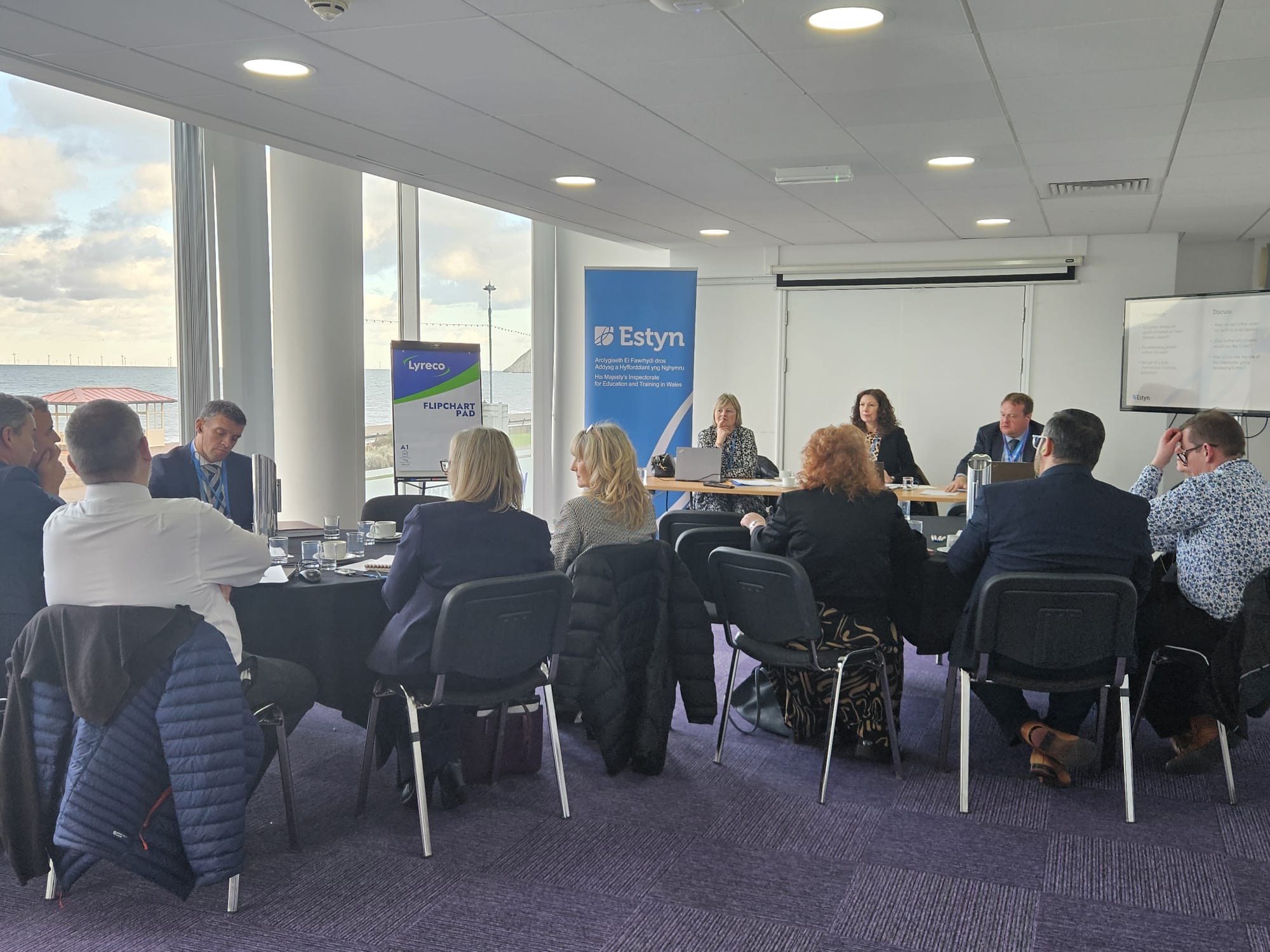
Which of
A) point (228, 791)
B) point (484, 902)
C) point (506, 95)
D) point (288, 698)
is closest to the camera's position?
point (228, 791)

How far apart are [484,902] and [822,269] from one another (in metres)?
6.52

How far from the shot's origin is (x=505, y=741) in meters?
3.39

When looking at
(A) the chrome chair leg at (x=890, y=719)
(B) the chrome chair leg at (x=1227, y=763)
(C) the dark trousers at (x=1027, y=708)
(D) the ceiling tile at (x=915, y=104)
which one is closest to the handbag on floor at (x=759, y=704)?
(A) the chrome chair leg at (x=890, y=719)

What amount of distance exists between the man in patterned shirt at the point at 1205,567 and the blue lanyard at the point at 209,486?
3.50m

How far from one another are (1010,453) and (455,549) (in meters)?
4.63

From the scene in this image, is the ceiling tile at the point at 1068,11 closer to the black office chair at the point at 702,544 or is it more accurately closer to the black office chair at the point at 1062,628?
the black office chair at the point at 1062,628

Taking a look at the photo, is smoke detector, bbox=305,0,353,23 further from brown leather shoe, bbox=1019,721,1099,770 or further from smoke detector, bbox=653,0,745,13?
brown leather shoe, bbox=1019,721,1099,770

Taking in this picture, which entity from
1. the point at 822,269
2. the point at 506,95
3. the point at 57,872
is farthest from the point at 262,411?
the point at 822,269

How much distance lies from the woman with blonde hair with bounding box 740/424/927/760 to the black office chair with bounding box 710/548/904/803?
0.23 ft

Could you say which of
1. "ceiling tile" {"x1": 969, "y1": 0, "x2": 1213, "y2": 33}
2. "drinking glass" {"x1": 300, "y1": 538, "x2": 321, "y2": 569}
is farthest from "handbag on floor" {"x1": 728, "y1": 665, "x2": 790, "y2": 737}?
"ceiling tile" {"x1": 969, "y1": 0, "x2": 1213, "y2": 33}

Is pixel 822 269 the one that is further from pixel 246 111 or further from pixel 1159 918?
pixel 1159 918

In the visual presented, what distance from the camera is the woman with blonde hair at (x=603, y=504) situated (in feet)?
11.5

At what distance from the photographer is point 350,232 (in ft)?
20.0

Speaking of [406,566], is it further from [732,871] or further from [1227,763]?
[1227,763]
